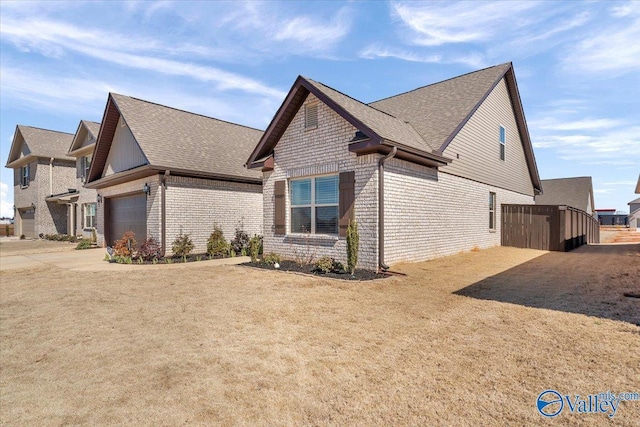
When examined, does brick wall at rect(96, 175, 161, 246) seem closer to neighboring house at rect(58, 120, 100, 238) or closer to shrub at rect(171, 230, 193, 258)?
shrub at rect(171, 230, 193, 258)

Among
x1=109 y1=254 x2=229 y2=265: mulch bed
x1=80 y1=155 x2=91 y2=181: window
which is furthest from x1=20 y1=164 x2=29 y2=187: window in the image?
x1=109 y1=254 x2=229 y2=265: mulch bed

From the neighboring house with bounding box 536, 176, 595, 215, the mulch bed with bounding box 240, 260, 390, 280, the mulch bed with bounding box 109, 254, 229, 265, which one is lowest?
the mulch bed with bounding box 109, 254, 229, 265

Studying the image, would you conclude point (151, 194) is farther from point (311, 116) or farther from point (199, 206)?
point (311, 116)

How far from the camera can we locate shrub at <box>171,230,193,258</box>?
535 inches

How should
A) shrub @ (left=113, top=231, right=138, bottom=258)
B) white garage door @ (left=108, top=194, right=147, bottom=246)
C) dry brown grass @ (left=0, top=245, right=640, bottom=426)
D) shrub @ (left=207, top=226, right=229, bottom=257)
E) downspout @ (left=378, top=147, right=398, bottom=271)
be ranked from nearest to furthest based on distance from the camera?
dry brown grass @ (left=0, top=245, right=640, bottom=426) < downspout @ (left=378, top=147, right=398, bottom=271) < shrub @ (left=113, top=231, right=138, bottom=258) < shrub @ (left=207, top=226, right=229, bottom=257) < white garage door @ (left=108, top=194, right=147, bottom=246)

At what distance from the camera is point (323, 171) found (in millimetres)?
10531

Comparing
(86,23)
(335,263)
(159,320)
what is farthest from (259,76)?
(159,320)

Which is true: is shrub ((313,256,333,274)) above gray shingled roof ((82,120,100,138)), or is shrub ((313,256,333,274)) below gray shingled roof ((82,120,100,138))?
below

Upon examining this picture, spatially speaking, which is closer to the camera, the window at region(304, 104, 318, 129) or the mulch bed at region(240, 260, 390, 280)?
the mulch bed at region(240, 260, 390, 280)

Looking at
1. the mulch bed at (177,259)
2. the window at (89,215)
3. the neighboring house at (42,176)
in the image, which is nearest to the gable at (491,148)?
the mulch bed at (177,259)

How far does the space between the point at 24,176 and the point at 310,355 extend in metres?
38.4

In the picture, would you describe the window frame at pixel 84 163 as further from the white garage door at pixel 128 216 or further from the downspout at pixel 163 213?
the downspout at pixel 163 213

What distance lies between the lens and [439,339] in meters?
4.34

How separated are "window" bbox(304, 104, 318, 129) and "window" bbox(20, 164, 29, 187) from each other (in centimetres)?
3195
